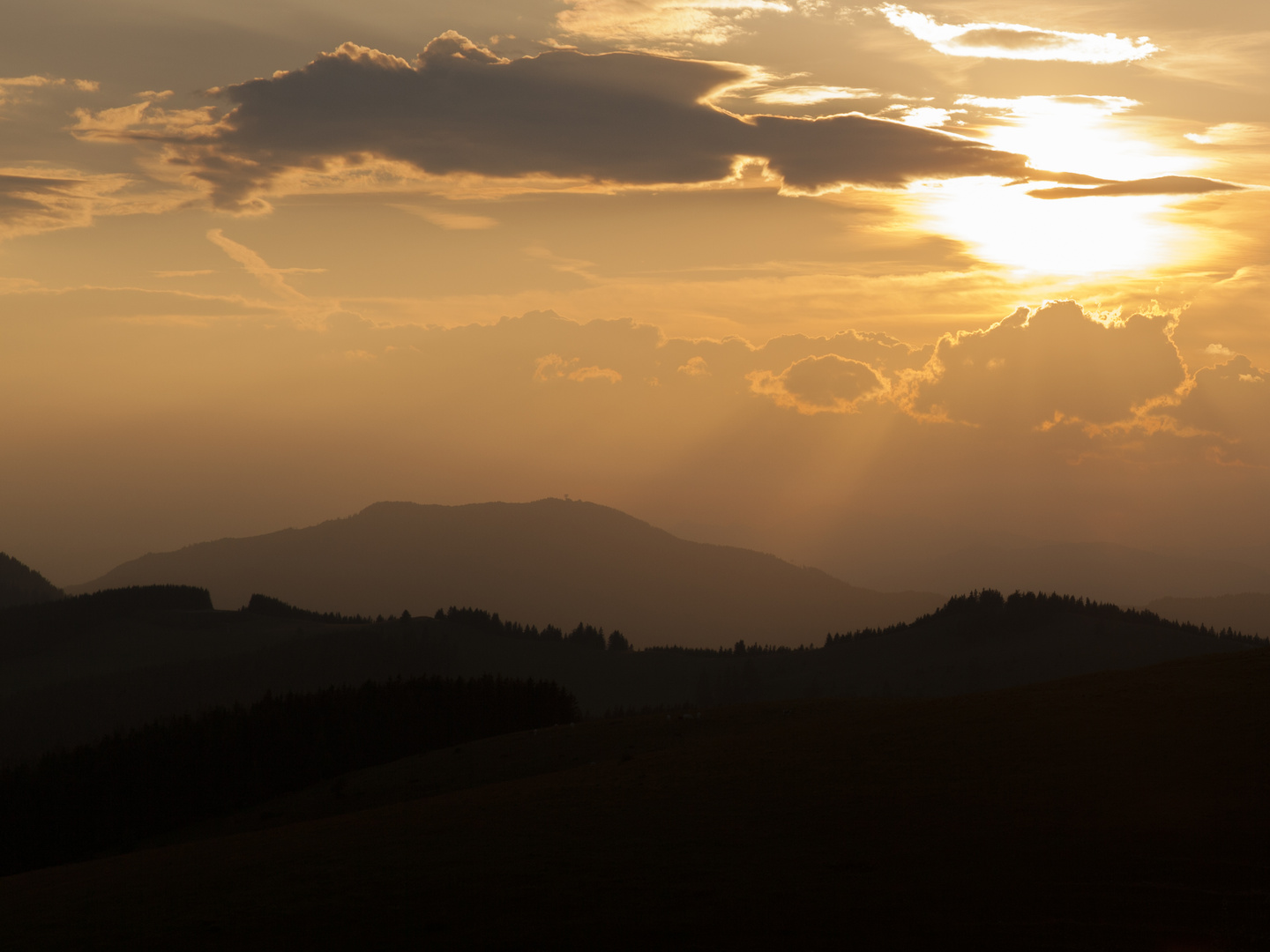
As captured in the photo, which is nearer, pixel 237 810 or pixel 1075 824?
pixel 1075 824

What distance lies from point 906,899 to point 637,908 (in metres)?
4.82

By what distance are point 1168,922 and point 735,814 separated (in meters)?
11.2

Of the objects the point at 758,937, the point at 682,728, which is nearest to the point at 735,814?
the point at 758,937

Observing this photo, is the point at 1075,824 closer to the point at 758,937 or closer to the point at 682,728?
the point at 758,937

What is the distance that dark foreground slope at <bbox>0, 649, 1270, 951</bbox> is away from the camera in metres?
17.8

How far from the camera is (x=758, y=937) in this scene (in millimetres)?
17312

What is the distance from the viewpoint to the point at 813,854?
21938 mm

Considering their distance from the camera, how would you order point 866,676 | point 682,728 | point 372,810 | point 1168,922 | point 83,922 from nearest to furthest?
point 1168,922
point 83,922
point 372,810
point 682,728
point 866,676

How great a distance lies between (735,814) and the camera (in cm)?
2594

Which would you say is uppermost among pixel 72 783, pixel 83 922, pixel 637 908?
pixel 637 908

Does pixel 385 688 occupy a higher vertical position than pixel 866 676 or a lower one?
higher

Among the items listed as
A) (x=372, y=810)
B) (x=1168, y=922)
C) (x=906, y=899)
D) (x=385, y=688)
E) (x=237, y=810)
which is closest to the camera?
(x=1168, y=922)

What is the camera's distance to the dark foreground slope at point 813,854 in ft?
58.3

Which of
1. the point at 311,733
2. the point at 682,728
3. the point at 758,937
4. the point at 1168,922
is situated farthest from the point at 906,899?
the point at 311,733
